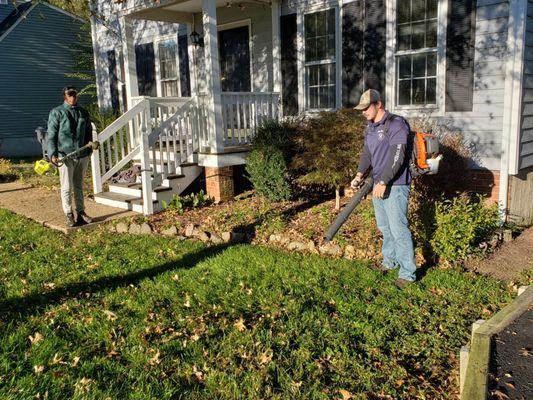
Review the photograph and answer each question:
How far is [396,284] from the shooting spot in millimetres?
4988

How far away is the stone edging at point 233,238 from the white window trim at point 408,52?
10.7 feet

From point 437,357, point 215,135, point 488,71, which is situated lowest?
point 437,357

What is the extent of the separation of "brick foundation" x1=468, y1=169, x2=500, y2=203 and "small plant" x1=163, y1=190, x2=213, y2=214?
426 cm

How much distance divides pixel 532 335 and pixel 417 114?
525 cm

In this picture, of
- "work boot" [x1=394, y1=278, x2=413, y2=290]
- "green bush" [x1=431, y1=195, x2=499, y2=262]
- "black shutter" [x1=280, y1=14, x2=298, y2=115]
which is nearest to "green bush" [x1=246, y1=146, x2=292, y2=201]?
"black shutter" [x1=280, y1=14, x2=298, y2=115]

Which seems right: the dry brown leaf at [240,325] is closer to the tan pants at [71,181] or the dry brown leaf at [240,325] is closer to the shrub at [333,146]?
the shrub at [333,146]

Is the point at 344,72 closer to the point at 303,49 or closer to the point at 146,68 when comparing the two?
the point at 303,49

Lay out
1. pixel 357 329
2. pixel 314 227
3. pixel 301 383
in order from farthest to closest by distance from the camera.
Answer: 1. pixel 314 227
2. pixel 357 329
3. pixel 301 383

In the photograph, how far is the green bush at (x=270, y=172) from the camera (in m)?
8.01

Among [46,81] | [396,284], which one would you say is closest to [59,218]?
[396,284]

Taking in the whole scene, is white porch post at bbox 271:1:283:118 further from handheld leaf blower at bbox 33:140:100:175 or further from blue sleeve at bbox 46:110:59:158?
blue sleeve at bbox 46:110:59:158

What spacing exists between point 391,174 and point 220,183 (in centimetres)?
464

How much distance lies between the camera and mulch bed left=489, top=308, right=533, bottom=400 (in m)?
2.94

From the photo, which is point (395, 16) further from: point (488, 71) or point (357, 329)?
point (357, 329)
